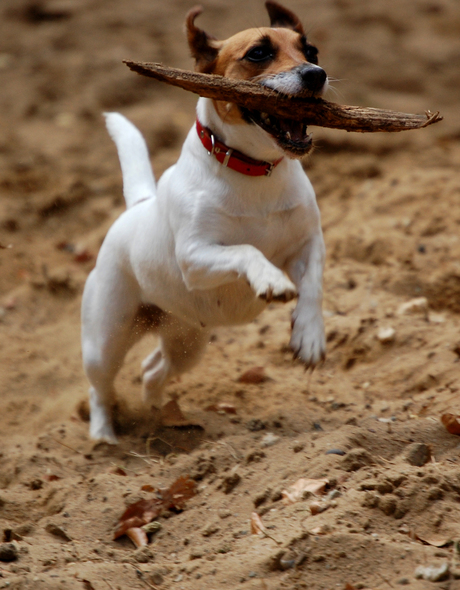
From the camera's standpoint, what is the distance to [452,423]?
3447mm

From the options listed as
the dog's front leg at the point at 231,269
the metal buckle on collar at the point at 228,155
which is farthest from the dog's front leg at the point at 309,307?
the metal buckle on collar at the point at 228,155

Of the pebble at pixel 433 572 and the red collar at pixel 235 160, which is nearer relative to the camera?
the pebble at pixel 433 572

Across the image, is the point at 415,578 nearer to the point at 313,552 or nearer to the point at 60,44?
the point at 313,552

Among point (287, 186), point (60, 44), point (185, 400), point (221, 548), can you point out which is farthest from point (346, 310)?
point (60, 44)

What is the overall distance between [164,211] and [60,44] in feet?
19.8

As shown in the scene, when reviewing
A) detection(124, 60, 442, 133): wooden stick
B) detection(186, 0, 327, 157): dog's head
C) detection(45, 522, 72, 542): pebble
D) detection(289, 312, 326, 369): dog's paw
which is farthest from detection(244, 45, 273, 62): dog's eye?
detection(45, 522, 72, 542): pebble

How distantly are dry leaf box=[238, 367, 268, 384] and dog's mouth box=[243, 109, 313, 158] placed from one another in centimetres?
195

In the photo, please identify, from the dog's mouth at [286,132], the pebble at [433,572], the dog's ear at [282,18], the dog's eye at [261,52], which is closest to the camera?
the pebble at [433,572]

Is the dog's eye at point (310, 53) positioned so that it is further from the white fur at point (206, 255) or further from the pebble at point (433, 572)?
the pebble at point (433, 572)

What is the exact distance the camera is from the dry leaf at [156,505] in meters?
3.18

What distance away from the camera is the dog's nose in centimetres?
319

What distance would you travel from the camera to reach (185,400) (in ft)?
15.9

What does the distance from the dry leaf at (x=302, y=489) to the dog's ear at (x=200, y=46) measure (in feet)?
6.82

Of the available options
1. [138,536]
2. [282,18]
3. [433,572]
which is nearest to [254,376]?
[138,536]
